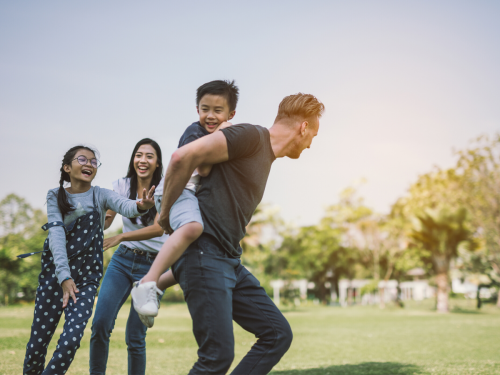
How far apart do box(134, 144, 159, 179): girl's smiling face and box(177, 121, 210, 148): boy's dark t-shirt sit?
1.45 m

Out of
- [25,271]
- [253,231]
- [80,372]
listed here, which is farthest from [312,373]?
[253,231]

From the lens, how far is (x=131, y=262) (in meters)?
4.22

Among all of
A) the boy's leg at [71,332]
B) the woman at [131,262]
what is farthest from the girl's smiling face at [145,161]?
the boy's leg at [71,332]

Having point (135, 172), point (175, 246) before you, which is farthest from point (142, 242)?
point (175, 246)

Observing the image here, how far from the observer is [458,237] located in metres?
29.6

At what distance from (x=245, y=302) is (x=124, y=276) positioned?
173cm

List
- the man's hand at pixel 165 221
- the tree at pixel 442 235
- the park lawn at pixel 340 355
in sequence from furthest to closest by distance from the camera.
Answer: the tree at pixel 442 235 < the park lawn at pixel 340 355 < the man's hand at pixel 165 221

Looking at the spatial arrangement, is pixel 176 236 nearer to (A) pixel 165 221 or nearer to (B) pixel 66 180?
(A) pixel 165 221

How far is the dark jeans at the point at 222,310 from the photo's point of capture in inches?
98.6

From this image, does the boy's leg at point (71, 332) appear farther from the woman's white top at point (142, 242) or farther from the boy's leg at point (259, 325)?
the boy's leg at point (259, 325)

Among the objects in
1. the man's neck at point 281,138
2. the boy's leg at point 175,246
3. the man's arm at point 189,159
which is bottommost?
the boy's leg at point 175,246

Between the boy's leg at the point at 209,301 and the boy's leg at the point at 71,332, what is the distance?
116 centimetres

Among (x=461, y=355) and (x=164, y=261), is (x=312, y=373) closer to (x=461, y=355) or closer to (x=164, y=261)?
(x=461, y=355)

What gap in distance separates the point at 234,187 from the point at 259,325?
0.86 metres
